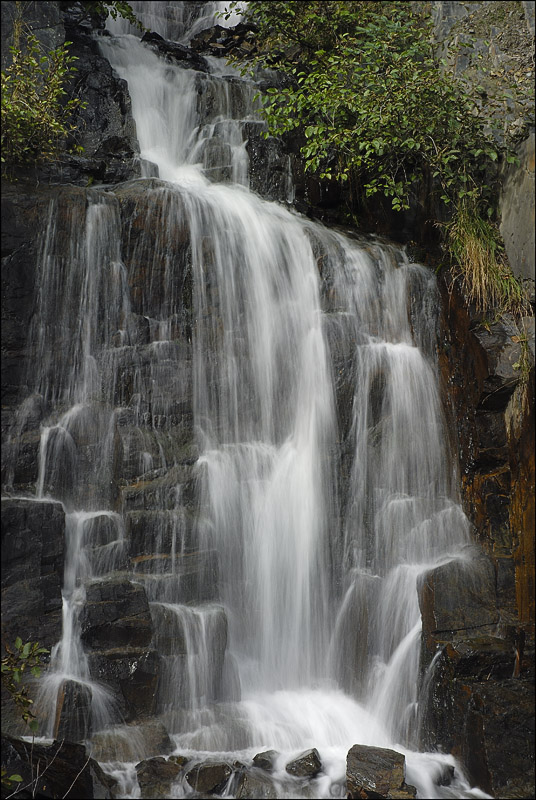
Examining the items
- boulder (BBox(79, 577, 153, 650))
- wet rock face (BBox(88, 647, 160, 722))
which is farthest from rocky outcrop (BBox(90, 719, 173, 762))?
boulder (BBox(79, 577, 153, 650))

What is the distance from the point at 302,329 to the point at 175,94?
19.3ft

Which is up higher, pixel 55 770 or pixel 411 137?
pixel 411 137

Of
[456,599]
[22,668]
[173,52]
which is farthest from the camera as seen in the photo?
[173,52]

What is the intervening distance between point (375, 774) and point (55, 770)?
2601 mm

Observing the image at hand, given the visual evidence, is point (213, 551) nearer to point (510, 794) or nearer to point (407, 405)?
point (407, 405)

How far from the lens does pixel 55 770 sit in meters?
5.30

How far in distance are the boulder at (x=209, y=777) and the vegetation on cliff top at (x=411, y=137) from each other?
5875 millimetres

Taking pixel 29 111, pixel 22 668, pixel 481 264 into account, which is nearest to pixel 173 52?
pixel 29 111

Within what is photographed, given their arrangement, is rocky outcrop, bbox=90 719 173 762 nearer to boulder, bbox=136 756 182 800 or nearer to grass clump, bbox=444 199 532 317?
boulder, bbox=136 756 182 800

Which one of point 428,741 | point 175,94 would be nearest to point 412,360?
point 428,741

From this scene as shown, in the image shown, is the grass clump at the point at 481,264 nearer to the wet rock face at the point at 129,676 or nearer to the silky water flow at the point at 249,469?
the silky water flow at the point at 249,469

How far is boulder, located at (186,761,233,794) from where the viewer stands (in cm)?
568

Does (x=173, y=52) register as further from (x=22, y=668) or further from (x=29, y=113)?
(x=22, y=668)

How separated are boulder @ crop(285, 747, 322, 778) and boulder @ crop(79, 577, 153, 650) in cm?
175
